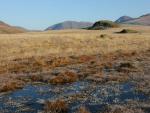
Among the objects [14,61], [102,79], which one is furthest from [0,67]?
[102,79]

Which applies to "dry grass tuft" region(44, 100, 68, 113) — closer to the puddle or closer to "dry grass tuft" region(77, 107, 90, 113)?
the puddle

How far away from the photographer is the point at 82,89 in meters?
27.1

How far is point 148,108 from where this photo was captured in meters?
20.8

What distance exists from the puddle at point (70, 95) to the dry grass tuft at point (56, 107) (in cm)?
39

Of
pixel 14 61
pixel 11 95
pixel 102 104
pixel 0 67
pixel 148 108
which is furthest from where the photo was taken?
pixel 14 61

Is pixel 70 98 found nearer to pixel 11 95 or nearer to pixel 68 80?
pixel 11 95

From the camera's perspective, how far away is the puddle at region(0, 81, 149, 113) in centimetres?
2236

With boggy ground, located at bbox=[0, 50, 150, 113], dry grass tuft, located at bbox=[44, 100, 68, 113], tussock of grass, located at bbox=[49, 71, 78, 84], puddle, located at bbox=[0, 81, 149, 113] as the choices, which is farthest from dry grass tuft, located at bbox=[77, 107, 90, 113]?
tussock of grass, located at bbox=[49, 71, 78, 84]

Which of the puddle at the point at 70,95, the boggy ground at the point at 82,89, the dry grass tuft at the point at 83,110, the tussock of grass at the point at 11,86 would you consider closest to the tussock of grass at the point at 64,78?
the boggy ground at the point at 82,89

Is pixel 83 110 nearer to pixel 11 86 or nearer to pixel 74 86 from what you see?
pixel 74 86

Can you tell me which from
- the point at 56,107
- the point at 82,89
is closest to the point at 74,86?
the point at 82,89

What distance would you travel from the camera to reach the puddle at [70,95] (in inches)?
880

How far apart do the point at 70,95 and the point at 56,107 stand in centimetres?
372

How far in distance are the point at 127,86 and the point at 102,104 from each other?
5.54 meters
